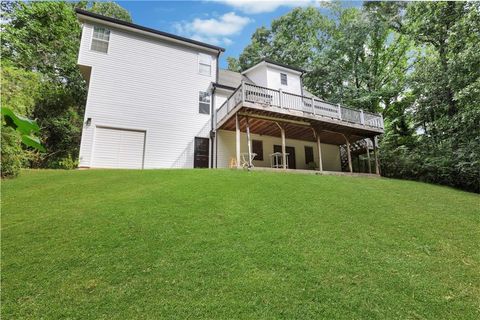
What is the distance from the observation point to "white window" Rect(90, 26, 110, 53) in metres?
12.8

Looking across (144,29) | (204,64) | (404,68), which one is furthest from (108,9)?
(404,68)

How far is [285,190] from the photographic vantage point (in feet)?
27.1

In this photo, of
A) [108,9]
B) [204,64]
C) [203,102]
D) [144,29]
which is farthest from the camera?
[108,9]

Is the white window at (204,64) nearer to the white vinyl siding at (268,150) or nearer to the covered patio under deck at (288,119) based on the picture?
the covered patio under deck at (288,119)

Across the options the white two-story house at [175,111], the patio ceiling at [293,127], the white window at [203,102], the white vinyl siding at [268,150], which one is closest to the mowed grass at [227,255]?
the white two-story house at [175,111]

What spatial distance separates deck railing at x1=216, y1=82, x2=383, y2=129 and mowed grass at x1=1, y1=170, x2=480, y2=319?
18.2 feet

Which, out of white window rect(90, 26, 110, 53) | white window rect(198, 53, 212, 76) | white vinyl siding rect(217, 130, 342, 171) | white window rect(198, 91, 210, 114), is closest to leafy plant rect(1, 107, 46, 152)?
white vinyl siding rect(217, 130, 342, 171)

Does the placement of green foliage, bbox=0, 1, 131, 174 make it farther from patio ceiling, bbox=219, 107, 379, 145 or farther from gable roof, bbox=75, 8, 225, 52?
patio ceiling, bbox=219, 107, 379, 145

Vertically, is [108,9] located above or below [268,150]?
above

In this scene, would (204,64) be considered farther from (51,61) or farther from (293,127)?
(51,61)

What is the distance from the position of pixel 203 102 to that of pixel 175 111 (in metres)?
1.75

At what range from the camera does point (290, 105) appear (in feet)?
41.7

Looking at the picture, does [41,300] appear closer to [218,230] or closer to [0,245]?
[0,245]

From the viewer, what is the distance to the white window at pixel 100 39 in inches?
503
